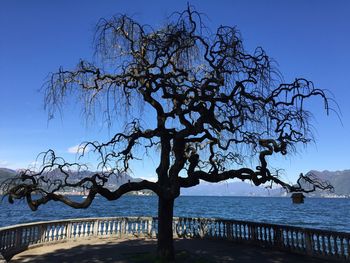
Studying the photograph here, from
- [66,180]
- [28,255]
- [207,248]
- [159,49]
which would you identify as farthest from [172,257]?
[159,49]

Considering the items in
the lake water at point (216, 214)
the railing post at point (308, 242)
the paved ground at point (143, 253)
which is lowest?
the lake water at point (216, 214)

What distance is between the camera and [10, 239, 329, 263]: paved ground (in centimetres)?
1172

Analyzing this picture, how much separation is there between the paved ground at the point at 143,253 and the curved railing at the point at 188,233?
0.46 metres

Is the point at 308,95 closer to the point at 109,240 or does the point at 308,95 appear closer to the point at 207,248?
the point at 207,248

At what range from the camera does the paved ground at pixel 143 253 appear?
11.7 m

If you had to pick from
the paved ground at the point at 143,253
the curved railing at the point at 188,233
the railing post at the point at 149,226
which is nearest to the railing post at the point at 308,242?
the curved railing at the point at 188,233

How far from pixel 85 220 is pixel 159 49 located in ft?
31.9

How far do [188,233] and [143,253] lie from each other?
17.2ft

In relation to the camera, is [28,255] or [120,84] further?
[28,255]

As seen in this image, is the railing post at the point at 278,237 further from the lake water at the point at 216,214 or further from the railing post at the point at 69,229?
the lake water at the point at 216,214

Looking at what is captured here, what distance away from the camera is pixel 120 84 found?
1109 cm

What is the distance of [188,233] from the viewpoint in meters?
17.6

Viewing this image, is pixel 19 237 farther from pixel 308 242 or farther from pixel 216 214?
pixel 216 214

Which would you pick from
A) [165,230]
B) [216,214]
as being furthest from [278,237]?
[216,214]
